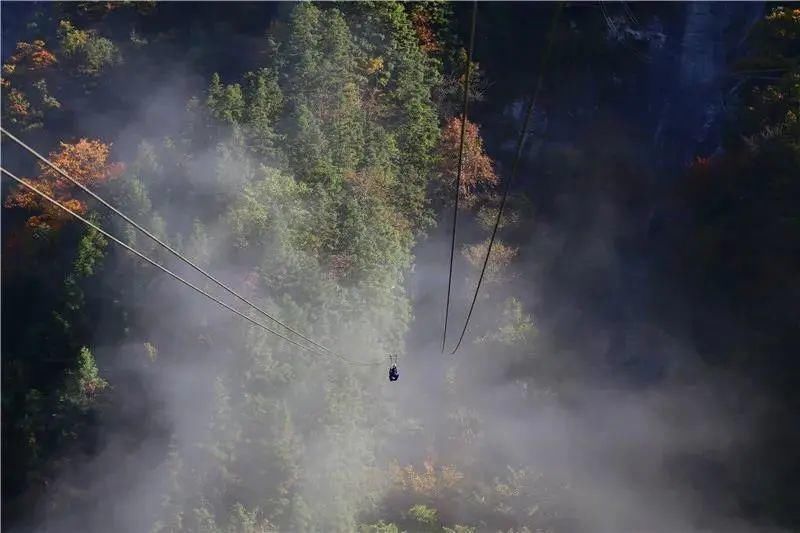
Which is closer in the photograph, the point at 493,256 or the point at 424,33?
the point at 493,256

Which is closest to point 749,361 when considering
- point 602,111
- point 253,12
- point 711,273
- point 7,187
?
point 711,273

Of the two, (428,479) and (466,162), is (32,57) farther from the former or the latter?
(428,479)

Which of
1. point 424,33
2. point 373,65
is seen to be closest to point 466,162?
point 373,65

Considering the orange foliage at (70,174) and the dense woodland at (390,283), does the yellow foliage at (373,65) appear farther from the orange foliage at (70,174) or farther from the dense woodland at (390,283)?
the orange foliage at (70,174)

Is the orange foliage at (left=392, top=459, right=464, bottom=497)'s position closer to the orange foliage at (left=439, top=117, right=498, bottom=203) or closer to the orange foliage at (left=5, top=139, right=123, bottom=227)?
the orange foliage at (left=439, top=117, right=498, bottom=203)

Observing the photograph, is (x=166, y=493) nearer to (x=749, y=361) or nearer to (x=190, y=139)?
(x=190, y=139)

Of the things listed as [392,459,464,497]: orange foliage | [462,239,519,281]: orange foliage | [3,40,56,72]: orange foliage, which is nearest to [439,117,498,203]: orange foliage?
[462,239,519,281]: orange foliage
